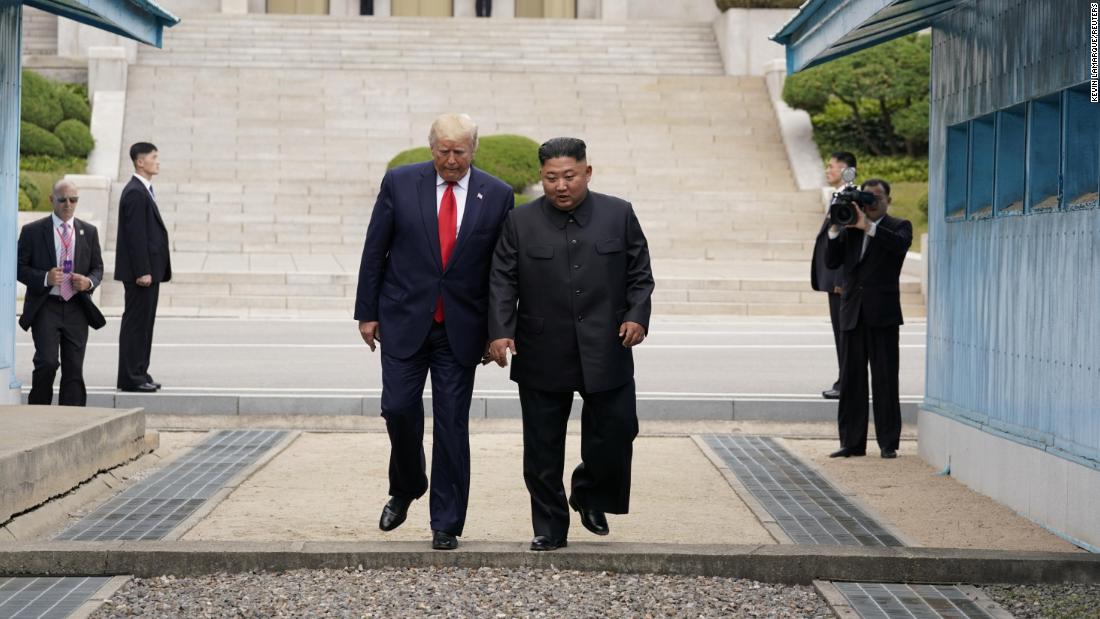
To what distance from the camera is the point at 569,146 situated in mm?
6570

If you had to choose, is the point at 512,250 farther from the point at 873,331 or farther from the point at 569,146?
the point at 873,331

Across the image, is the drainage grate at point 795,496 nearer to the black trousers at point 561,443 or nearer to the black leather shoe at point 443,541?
the black trousers at point 561,443

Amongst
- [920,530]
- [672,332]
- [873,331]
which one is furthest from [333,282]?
[920,530]

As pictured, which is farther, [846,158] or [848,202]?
[846,158]

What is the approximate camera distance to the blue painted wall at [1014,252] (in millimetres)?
7301

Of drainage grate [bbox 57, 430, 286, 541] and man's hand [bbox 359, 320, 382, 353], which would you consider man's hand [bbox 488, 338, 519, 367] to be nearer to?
man's hand [bbox 359, 320, 382, 353]

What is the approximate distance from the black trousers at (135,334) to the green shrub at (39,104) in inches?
778

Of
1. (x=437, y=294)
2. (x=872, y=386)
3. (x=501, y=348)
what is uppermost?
(x=437, y=294)

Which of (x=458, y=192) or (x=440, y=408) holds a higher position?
(x=458, y=192)

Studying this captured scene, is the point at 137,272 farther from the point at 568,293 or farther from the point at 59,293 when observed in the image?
the point at 568,293

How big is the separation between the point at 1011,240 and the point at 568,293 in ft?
9.46

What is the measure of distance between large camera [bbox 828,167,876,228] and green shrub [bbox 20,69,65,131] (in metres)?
23.5

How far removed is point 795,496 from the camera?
27.9ft

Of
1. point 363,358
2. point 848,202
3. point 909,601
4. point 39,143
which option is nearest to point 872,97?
point 39,143
